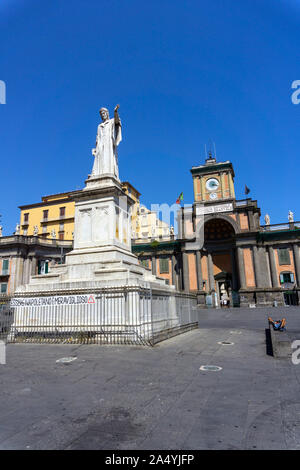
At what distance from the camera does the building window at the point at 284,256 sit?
40406mm

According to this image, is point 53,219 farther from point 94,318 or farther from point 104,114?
point 94,318

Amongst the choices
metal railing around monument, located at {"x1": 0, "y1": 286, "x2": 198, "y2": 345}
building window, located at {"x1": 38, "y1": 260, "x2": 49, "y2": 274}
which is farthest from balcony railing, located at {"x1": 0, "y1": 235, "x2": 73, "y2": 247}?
metal railing around monument, located at {"x1": 0, "y1": 286, "x2": 198, "y2": 345}

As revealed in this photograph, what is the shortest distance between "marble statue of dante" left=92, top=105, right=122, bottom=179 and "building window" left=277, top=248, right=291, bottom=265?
1313 inches

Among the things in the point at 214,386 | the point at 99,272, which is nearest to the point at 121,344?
the point at 99,272

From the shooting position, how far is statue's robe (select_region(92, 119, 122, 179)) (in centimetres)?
1414

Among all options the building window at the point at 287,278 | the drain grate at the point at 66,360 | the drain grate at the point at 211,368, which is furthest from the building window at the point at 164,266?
the drain grate at the point at 211,368

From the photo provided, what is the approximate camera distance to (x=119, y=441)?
3.00 metres

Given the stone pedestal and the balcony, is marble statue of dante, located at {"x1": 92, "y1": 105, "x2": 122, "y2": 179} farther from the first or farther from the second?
the balcony

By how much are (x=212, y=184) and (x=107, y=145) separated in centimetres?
3441

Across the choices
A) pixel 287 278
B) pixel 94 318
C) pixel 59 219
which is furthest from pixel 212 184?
pixel 94 318

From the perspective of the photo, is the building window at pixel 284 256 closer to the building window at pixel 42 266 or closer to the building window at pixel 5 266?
the building window at pixel 42 266

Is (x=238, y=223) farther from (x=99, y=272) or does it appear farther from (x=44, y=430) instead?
(x=44, y=430)

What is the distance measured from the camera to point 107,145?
14.4 metres

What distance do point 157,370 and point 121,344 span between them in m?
3.30
